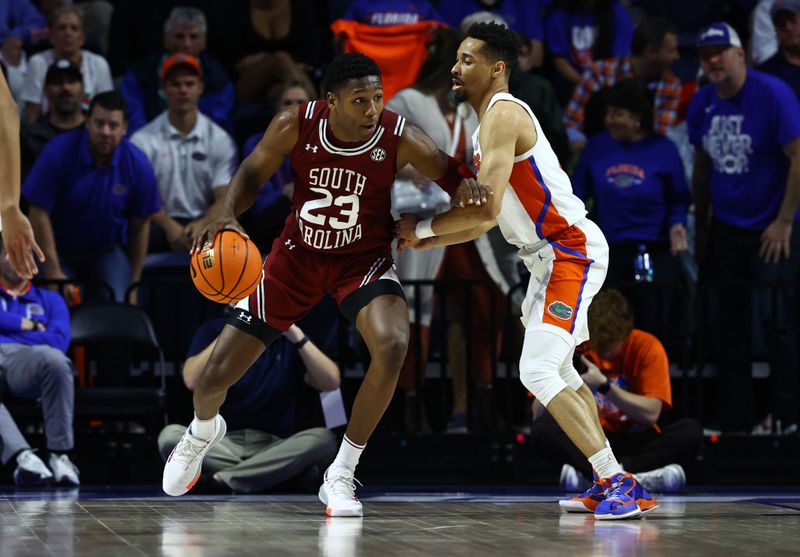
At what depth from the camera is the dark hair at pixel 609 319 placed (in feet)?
22.3

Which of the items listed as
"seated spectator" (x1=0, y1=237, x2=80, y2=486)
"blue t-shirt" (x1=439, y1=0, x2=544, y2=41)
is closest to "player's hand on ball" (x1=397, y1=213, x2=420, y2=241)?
"seated spectator" (x1=0, y1=237, x2=80, y2=486)

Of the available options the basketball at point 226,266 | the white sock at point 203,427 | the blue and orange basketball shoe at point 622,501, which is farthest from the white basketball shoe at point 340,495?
the blue and orange basketball shoe at point 622,501

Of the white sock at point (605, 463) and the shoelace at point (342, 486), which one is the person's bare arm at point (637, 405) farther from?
the shoelace at point (342, 486)

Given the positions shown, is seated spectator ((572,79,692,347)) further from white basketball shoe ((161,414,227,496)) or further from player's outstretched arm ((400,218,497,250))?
white basketball shoe ((161,414,227,496))

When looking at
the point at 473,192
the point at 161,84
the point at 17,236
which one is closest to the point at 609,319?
the point at 473,192

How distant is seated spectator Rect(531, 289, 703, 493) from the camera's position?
681cm

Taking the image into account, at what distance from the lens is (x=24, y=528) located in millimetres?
4895

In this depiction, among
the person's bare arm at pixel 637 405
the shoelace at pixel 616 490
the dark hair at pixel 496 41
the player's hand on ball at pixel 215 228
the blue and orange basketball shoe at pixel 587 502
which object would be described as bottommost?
the blue and orange basketball shoe at pixel 587 502

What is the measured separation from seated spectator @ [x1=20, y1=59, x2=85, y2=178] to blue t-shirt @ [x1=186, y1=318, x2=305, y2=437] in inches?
95.7

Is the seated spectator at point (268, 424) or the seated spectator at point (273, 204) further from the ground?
the seated spectator at point (273, 204)

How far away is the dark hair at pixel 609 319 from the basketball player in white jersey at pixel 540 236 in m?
1.06

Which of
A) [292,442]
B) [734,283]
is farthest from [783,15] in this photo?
[292,442]

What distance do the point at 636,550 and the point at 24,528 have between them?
7.27ft

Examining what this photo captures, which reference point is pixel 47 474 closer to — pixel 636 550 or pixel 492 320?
pixel 492 320
